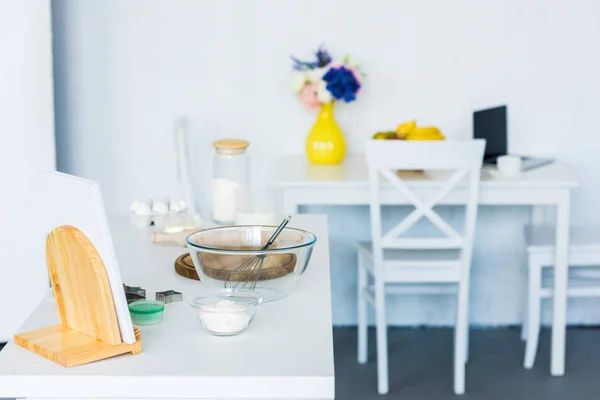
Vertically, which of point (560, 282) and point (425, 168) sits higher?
point (425, 168)

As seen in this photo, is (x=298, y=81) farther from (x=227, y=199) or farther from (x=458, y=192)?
(x=227, y=199)

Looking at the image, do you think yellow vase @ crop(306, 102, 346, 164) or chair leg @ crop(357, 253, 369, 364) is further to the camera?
yellow vase @ crop(306, 102, 346, 164)

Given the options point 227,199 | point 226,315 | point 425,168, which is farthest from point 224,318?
point 425,168

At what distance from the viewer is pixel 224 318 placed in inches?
46.1

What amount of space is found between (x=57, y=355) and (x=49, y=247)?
0.19 metres

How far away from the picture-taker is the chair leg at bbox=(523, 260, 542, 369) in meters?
2.96

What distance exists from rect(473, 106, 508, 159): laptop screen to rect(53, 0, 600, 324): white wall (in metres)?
0.16

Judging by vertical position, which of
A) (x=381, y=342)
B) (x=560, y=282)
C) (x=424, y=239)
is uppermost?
(x=424, y=239)

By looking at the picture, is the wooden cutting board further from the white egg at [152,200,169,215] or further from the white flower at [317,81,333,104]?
the white flower at [317,81,333,104]

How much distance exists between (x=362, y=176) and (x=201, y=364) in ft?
6.28

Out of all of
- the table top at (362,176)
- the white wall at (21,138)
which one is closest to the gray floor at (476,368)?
the table top at (362,176)

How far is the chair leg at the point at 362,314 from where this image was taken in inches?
121

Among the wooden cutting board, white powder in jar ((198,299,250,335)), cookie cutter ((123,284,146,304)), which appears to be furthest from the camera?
the wooden cutting board

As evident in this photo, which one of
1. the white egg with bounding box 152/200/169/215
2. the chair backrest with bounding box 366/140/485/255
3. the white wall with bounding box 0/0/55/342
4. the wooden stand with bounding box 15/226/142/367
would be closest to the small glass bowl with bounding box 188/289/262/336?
the wooden stand with bounding box 15/226/142/367
